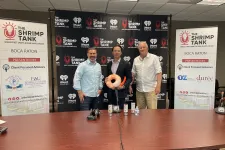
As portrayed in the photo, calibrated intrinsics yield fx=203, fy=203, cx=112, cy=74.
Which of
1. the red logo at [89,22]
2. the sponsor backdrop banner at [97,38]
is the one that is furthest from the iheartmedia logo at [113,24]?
the red logo at [89,22]

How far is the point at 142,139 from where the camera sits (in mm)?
1562

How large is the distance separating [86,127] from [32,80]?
195 centimetres

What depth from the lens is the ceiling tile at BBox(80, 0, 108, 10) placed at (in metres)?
4.32

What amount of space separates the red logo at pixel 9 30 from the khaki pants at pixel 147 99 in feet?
7.31

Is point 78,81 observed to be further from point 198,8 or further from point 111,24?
point 198,8

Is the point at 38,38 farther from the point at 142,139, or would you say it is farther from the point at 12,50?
the point at 142,139

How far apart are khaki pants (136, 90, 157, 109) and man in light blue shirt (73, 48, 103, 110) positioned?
0.78m

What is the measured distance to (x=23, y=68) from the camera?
10.7ft

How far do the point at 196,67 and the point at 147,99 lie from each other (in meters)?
1.22

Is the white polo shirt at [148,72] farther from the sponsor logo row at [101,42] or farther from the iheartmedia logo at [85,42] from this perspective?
the iheartmedia logo at [85,42]

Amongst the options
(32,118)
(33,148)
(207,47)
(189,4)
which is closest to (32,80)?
(32,118)

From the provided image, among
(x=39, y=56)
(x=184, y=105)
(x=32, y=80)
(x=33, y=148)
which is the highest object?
(x=39, y=56)

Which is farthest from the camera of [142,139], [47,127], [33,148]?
[47,127]

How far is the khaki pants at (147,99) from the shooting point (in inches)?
134
